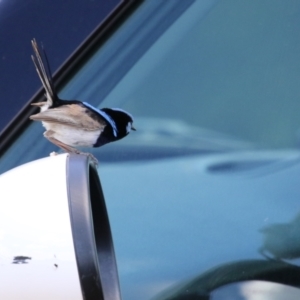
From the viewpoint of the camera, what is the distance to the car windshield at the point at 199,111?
195 centimetres

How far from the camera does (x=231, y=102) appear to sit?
6.89 feet

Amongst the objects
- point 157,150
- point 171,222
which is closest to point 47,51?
point 157,150

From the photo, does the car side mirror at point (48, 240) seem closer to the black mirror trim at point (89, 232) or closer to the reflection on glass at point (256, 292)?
the black mirror trim at point (89, 232)

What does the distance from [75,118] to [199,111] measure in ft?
2.95

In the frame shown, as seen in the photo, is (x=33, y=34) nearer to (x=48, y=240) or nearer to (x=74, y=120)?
(x=48, y=240)

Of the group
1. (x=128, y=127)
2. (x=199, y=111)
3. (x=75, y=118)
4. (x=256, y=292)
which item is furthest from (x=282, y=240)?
(x=75, y=118)

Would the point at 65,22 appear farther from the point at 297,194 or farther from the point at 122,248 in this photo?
the point at 297,194

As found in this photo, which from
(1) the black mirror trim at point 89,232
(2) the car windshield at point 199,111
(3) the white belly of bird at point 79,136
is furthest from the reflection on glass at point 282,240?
(3) the white belly of bird at point 79,136

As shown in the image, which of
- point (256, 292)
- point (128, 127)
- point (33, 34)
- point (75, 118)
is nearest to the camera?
point (256, 292)

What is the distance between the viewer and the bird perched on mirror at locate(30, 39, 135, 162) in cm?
198

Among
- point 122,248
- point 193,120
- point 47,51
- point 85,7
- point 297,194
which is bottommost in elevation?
point 122,248

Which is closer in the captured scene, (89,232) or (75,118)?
(89,232)

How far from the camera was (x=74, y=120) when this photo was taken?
118 inches

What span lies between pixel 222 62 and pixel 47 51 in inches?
18.9
